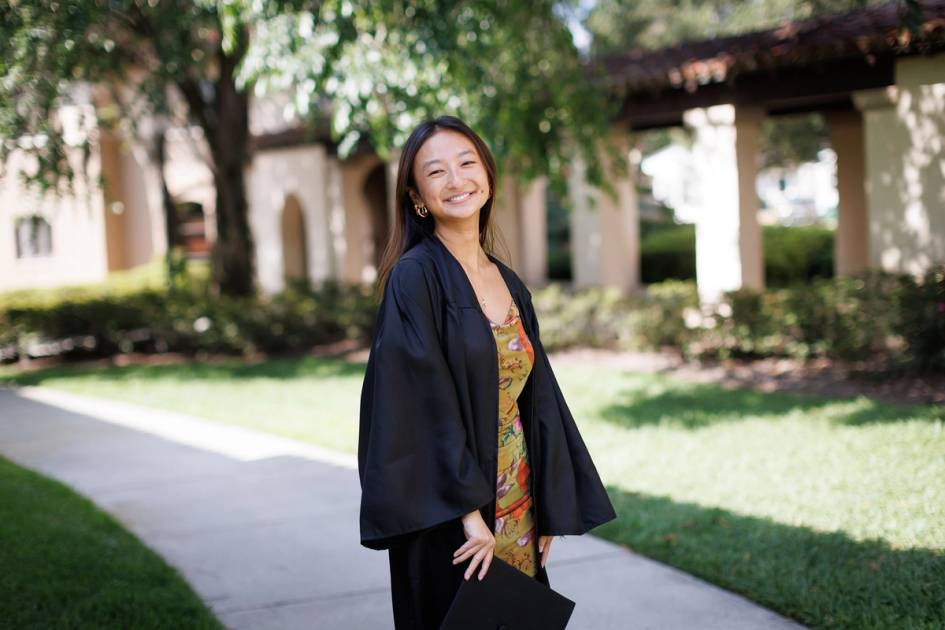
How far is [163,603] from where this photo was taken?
4336 millimetres

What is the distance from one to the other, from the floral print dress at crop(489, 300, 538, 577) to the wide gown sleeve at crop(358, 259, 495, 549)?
0.66 ft

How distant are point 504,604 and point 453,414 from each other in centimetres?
55

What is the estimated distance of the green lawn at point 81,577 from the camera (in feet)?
13.6

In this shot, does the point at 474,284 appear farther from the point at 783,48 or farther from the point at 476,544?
the point at 783,48

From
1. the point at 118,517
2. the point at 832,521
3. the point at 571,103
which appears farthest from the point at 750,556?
the point at 571,103

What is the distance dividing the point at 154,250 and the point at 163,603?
23.0 m

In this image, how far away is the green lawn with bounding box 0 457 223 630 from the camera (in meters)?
4.16

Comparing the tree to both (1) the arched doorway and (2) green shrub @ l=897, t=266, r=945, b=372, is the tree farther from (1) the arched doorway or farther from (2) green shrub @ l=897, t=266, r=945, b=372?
(1) the arched doorway

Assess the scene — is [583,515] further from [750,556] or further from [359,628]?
[750,556]

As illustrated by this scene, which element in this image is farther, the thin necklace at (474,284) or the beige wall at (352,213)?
the beige wall at (352,213)

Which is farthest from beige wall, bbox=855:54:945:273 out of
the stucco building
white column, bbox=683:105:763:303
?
white column, bbox=683:105:763:303

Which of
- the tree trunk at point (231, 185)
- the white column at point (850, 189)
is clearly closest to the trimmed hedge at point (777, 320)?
the white column at point (850, 189)

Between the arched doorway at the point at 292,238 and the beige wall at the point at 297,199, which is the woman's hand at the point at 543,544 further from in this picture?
the arched doorway at the point at 292,238

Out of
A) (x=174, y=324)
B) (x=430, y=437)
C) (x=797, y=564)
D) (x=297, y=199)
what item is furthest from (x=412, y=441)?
(x=297, y=199)
